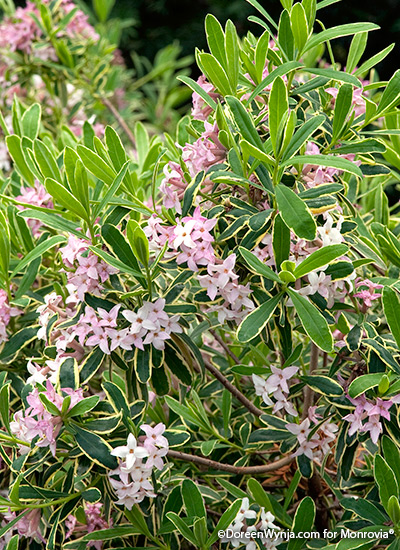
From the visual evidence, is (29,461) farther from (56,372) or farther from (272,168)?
(272,168)

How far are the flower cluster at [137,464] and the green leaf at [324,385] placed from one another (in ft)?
0.70

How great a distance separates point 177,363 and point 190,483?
6.3 inches

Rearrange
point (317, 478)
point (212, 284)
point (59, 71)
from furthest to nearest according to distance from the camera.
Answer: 1. point (59, 71)
2. point (317, 478)
3. point (212, 284)

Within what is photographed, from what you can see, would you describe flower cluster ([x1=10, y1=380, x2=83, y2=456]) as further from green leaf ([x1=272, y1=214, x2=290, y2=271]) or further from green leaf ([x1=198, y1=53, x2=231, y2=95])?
green leaf ([x1=198, y1=53, x2=231, y2=95])

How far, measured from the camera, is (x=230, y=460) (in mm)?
1087

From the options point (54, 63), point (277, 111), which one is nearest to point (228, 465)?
point (277, 111)

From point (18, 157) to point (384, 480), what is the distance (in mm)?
777

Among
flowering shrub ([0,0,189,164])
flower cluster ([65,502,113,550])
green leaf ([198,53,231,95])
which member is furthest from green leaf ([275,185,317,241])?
flowering shrub ([0,0,189,164])

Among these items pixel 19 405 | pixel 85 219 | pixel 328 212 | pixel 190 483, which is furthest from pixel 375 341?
pixel 19 405

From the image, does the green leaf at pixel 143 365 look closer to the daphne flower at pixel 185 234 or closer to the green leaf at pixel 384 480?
the daphne flower at pixel 185 234

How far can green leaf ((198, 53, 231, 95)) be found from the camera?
830mm

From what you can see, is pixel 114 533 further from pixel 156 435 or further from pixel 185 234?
pixel 185 234

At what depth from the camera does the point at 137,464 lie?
82 cm

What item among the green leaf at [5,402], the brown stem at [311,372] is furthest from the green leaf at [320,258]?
the green leaf at [5,402]
